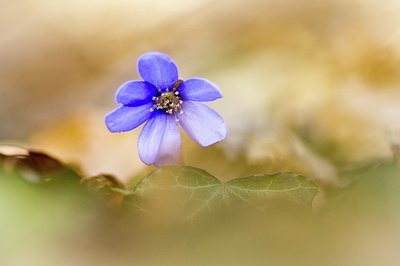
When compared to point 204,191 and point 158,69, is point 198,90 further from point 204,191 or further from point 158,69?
point 204,191

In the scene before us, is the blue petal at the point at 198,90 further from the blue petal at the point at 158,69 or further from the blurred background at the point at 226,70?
the blurred background at the point at 226,70

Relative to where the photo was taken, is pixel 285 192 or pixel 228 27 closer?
pixel 285 192

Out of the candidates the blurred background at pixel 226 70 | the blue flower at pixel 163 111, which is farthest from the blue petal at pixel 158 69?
the blurred background at pixel 226 70

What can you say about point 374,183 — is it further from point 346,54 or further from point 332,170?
point 346,54

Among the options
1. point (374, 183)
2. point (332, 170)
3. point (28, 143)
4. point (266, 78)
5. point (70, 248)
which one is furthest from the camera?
point (266, 78)

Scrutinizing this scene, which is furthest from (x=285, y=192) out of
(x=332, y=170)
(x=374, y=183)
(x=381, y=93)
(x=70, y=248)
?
(x=381, y=93)

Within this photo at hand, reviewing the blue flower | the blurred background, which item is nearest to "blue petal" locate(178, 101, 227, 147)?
the blue flower
